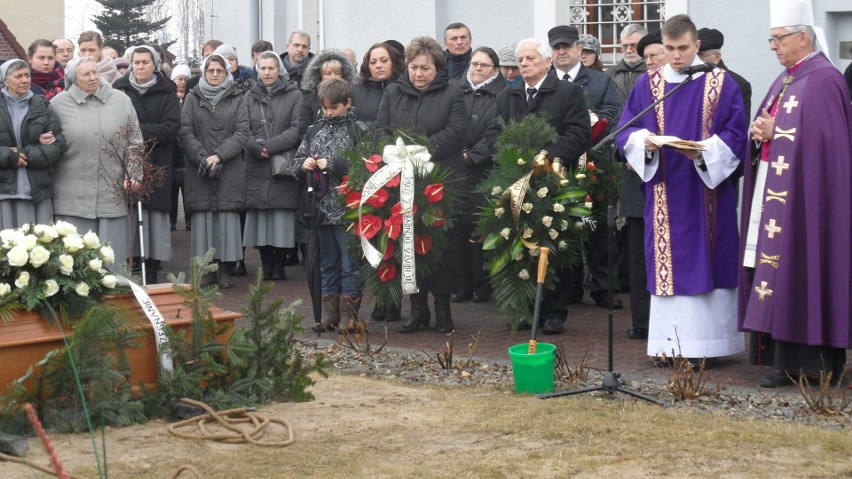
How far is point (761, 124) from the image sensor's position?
26.0 ft

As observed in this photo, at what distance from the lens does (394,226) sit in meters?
9.62

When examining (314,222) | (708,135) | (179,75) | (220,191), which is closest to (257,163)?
(220,191)

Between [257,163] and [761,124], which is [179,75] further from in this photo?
[761,124]

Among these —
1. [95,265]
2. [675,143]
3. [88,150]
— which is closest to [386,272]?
[675,143]

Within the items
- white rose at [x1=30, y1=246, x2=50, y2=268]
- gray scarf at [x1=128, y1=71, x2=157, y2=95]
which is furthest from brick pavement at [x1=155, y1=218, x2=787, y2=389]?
white rose at [x1=30, y1=246, x2=50, y2=268]

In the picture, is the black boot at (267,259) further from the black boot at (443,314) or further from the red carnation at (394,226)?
the red carnation at (394,226)

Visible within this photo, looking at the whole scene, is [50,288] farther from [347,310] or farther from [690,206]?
[690,206]

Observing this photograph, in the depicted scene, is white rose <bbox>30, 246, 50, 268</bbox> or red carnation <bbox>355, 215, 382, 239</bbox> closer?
white rose <bbox>30, 246, 50, 268</bbox>

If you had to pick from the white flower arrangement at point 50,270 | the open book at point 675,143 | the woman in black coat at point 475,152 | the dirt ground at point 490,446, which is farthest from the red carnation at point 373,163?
the white flower arrangement at point 50,270

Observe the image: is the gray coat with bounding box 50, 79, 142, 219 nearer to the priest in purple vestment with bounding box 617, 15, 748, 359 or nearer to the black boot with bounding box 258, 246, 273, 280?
the black boot with bounding box 258, 246, 273, 280

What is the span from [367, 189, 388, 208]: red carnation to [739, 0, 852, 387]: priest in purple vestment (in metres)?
2.90

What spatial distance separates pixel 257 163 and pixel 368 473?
280 inches

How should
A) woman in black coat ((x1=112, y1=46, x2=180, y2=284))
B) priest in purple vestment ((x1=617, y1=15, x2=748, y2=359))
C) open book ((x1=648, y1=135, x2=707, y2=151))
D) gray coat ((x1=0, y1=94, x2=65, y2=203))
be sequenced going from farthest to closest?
woman in black coat ((x1=112, y1=46, x2=180, y2=284)) → gray coat ((x1=0, y1=94, x2=65, y2=203)) → priest in purple vestment ((x1=617, y1=15, x2=748, y2=359)) → open book ((x1=648, y1=135, x2=707, y2=151))

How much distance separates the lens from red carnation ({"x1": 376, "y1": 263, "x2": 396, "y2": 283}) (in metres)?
9.76
